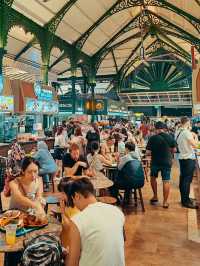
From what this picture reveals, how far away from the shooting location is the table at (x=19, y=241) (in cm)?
209

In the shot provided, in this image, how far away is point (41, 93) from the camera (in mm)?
12023

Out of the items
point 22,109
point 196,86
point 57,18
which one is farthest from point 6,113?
point 196,86

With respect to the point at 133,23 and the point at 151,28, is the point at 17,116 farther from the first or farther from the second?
the point at 151,28

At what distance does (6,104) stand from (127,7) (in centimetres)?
879

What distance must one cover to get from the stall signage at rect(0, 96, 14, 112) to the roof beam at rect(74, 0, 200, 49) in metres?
7.79

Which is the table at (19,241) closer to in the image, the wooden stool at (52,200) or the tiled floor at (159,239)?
the wooden stool at (52,200)

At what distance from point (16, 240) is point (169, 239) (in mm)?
2696

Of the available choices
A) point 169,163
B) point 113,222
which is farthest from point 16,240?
point 169,163

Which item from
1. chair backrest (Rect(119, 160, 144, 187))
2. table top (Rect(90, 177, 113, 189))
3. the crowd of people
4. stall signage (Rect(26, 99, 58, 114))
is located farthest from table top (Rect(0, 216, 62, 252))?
stall signage (Rect(26, 99, 58, 114))

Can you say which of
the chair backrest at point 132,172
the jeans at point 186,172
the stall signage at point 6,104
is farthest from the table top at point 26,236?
the stall signage at point 6,104

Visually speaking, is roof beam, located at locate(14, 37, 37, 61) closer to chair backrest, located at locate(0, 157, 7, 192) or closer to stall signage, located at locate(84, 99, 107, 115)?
stall signage, located at locate(84, 99, 107, 115)

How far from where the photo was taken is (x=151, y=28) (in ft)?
62.3

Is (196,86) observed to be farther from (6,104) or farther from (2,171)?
(6,104)

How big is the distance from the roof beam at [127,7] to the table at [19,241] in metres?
13.8
